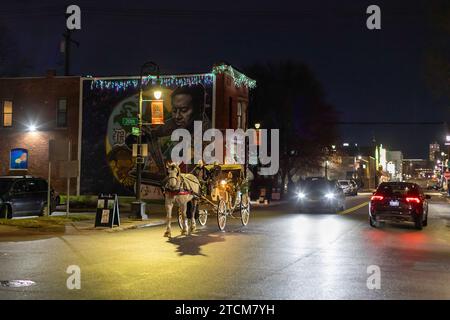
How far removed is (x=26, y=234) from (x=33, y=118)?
923 inches

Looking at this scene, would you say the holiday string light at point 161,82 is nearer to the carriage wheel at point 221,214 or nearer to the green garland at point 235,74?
the green garland at point 235,74

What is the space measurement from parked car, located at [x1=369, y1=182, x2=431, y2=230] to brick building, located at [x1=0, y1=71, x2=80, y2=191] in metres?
25.0

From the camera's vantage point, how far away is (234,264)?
38.6ft

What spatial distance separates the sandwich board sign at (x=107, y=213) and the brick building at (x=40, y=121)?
2060cm

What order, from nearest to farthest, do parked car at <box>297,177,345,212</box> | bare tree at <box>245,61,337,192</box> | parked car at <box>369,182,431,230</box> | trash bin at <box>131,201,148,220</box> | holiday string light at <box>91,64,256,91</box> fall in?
parked car at <box>369,182,431,230</box> → trash bin at <box>131,201,148,220</box> → parked car at <box>297,177,345,212</box> → holiday string light at <box>91,64,256,91</box> → bare tree at <box>245,61,337,192</box>

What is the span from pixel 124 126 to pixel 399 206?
76.8 ft

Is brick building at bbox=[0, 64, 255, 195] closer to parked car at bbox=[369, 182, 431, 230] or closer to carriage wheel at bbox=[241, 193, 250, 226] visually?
carriage wheel at bbox=[241, 193, 250, 226]

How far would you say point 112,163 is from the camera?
39625 millimetres

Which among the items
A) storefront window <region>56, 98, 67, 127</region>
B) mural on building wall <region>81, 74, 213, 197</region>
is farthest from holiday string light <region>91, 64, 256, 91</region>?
storefront window <region>56, 98, 67, 127</region>

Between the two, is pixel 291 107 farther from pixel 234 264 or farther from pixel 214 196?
pixel 234 264

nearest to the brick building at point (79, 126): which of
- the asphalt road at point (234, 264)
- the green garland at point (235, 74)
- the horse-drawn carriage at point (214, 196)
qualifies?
the green garland at point (235, 74)

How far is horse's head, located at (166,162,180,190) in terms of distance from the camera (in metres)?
17.0
